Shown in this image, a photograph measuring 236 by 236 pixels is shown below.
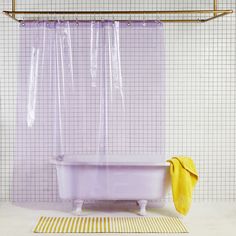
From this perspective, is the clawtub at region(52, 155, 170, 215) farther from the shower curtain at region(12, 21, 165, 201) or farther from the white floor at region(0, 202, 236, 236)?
the white floor at region(0, 202, 236, 236)

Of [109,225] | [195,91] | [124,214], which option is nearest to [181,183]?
[124,214]

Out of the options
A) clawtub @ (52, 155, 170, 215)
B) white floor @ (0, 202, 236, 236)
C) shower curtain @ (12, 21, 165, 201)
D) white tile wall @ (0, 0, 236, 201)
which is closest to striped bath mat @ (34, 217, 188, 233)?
white floor @ (0, 202, 236, 236)

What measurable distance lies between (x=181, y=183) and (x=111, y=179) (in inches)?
26.6

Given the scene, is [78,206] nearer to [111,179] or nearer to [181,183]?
[111,179]

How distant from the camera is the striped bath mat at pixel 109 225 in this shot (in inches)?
186

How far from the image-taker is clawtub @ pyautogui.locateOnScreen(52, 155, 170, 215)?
16.9ft

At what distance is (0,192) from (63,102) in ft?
4.70

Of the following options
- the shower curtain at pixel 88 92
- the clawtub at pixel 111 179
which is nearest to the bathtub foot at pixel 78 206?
the clawtub at pixel 111 179

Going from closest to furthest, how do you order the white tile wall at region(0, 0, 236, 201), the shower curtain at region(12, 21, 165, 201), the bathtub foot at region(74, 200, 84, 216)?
the shower curtain at region(12, 21, 165, 201) < the bathtub foot at region(74, 200, 84, 216) < the white tile wall at region(0, 0, 236, 201)

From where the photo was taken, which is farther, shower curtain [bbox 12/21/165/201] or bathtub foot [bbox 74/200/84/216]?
bathtub foot [bbox 74/200/84/216]

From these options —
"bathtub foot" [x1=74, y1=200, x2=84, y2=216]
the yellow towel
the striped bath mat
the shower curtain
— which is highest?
the shower curtain

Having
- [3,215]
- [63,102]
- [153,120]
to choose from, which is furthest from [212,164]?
[3,215]

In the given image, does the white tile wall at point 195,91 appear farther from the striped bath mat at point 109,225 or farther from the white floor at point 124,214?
the striped bath mat at point 109,225

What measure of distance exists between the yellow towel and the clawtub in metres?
0.08
